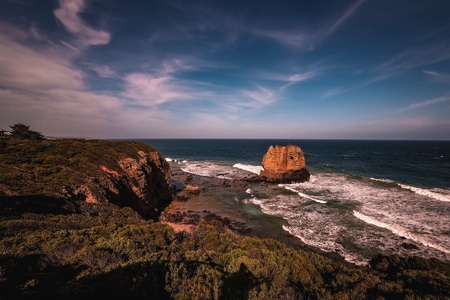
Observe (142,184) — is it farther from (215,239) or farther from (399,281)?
(399,281)

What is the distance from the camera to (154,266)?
682 cm

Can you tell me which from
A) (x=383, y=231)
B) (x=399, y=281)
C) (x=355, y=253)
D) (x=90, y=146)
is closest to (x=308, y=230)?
(x=355, y=253)

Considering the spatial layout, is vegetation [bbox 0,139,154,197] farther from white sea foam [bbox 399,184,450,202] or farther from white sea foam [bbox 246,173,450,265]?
white sea foam [bbox 399,184,450,202]

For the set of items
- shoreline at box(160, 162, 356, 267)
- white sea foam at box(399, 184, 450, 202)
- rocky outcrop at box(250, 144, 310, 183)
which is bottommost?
shoreline at box(160, 162, 356, 267)

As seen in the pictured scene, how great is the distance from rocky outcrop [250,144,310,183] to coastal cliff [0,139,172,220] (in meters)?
26.4

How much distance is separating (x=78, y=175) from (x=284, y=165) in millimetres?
40090

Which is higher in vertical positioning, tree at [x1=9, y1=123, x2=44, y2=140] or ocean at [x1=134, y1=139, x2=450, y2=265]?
tree at [x1=9, y1=123, x2=44, y2=140]

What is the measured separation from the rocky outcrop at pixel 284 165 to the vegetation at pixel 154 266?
35423 mm

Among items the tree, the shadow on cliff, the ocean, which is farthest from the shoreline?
the tree

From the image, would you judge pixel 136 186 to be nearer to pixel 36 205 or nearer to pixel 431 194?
pixel 36 205

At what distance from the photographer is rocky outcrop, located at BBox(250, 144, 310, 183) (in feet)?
154

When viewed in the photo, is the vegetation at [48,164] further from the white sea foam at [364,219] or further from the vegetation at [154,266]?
the white sea foam at [364,219]

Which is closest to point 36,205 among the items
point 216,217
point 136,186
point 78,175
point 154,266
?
point 78,175

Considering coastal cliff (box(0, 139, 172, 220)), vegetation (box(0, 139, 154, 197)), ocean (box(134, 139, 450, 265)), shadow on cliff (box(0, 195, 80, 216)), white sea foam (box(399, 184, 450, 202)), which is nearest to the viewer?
shadow on cliff (box(0, 195, 80, 216))
